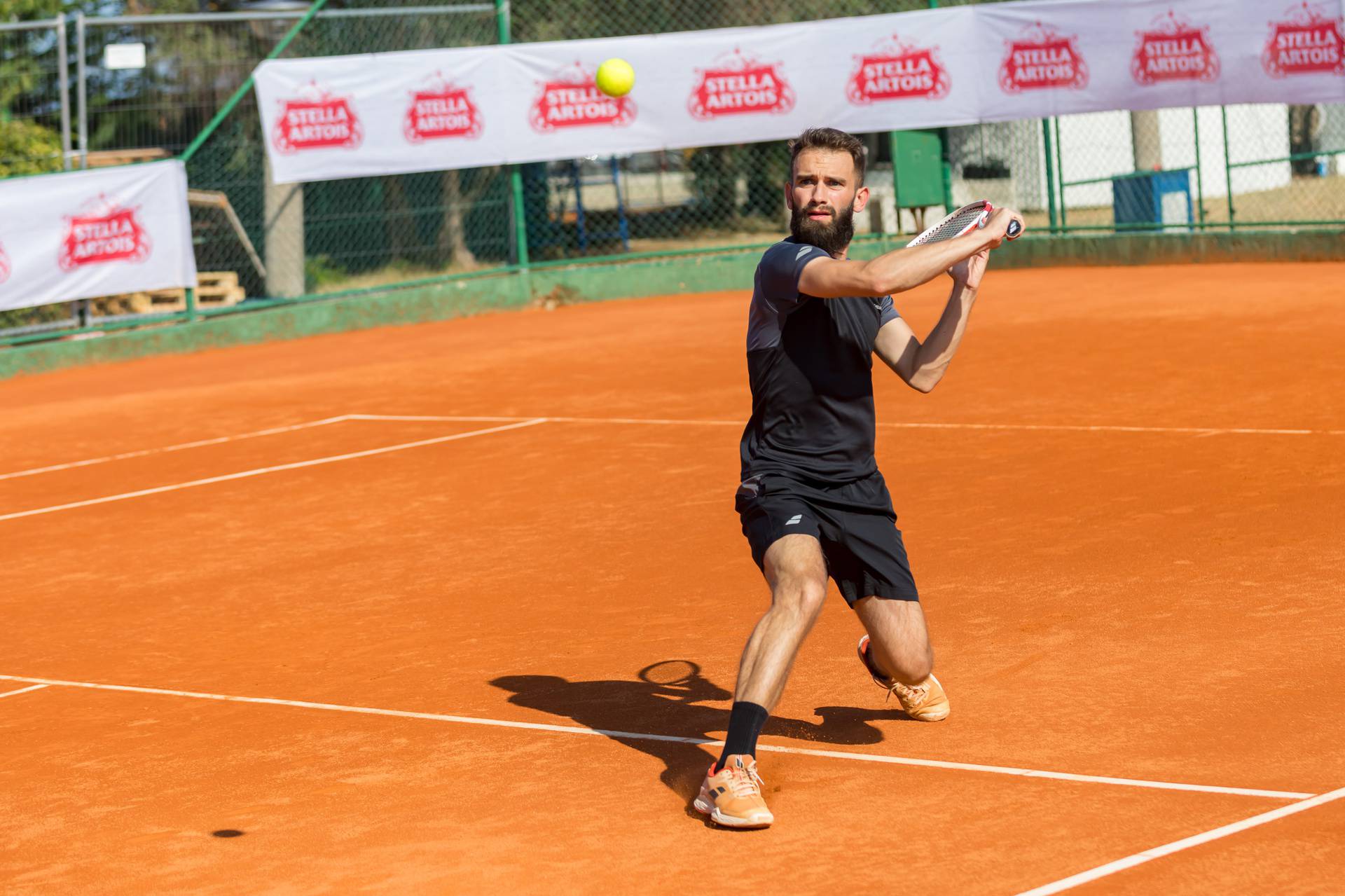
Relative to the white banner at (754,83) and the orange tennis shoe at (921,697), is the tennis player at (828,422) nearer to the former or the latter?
the orange tennis shoe at (921,697)

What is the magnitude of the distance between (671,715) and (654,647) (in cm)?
76

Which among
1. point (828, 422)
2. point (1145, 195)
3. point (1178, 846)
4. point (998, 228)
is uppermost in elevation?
point (1145, 195)

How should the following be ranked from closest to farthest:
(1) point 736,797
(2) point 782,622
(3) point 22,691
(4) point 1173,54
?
(1) point 736,797 → (2) point 782,622 → (3) point 22,691 → (4) point 1173,54

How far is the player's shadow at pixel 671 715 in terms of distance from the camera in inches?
202

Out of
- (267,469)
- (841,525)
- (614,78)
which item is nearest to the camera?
(841,525)

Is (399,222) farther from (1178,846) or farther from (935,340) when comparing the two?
(1178,846)

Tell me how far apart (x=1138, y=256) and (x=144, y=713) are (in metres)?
14.7

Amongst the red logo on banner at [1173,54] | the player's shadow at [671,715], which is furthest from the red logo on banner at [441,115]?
the player's shadow at [671,715]

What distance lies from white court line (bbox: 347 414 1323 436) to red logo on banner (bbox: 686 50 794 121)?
7.78 metres

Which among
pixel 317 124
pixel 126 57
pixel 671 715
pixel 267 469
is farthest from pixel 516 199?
pixel 671 715

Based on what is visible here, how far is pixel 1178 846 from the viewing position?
13.3 feet

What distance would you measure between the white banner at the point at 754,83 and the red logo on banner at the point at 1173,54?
0.6 inches

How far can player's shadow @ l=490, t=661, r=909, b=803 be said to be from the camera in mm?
5121

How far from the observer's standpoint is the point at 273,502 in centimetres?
975
